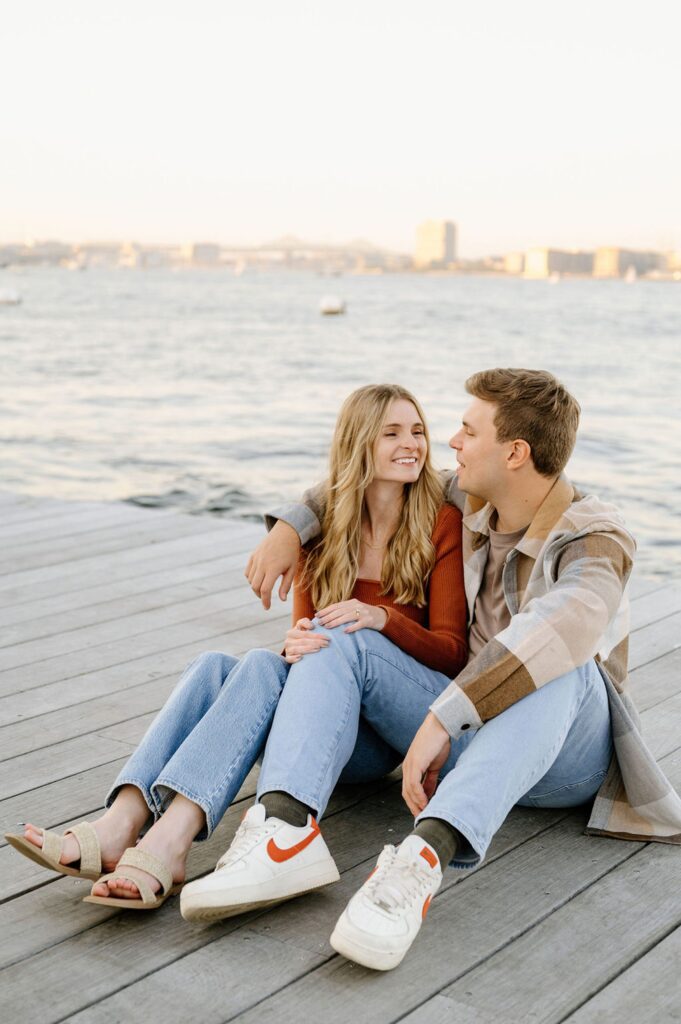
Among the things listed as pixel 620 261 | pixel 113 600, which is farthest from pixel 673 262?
pixel 113 600

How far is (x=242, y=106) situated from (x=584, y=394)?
71.1ft

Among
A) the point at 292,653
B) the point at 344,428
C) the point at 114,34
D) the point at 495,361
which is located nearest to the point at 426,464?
the point at 344,428

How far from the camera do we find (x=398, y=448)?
2109 millimetres

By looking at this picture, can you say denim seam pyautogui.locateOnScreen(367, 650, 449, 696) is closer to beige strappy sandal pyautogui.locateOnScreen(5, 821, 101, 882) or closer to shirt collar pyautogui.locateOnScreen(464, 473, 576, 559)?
shirt collar pyautogui.locateOnScreen(464, 473, 576, 559)

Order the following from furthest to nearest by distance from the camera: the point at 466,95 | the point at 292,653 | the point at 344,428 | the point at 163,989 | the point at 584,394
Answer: the point at 466,95 → the point at 584,394 → the point at 344,428 → the point at 292,653 → the point at 163,989

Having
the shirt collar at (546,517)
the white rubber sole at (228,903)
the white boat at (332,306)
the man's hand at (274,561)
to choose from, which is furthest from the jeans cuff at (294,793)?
the white boat at (332,306)

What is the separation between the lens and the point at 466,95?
95.6 feet

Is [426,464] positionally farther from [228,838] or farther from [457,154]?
[457,154]

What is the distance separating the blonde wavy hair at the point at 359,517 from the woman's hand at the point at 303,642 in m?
0.19

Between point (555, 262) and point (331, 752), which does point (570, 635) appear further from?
point (555, 262)

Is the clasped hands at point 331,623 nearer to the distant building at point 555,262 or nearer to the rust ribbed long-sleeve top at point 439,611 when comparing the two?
the rust ribbed long-sleeve top at point 439,611

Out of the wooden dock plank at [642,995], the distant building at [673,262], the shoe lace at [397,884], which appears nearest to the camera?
the wooden dock plank at [642,995]

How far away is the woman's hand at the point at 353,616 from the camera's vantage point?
191 centimetres

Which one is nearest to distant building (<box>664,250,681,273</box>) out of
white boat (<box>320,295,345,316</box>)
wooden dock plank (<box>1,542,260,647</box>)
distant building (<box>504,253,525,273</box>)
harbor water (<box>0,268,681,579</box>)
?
distant building (<box>504,253,525,273</box>)
